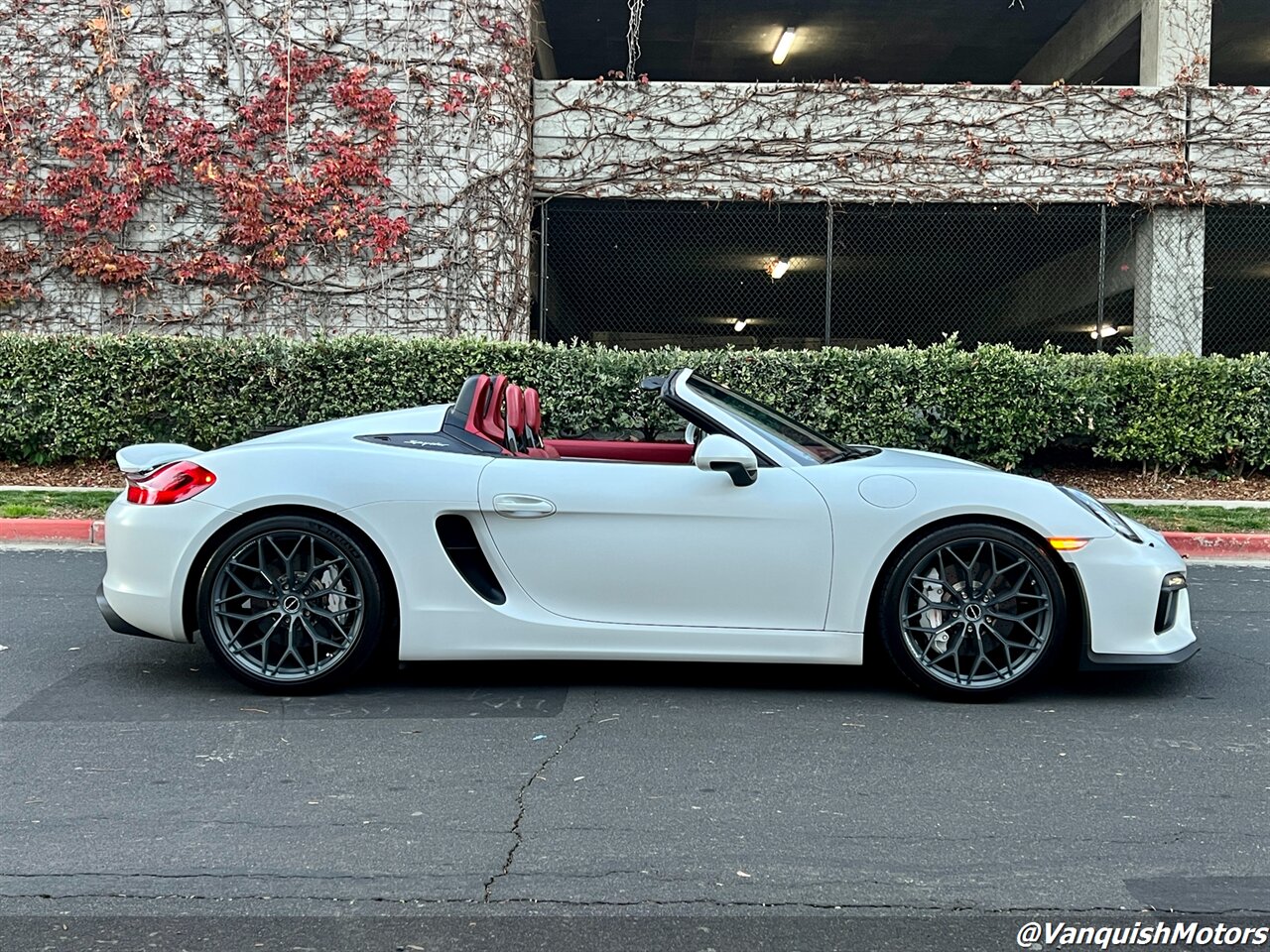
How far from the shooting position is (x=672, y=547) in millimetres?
4438

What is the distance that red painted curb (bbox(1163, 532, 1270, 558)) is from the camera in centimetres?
877

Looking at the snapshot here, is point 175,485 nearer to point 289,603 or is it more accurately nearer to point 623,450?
point 289,603

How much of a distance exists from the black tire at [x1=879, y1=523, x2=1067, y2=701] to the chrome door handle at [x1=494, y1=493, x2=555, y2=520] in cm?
134

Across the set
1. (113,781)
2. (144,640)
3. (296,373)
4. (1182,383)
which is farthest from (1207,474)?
(113,781)

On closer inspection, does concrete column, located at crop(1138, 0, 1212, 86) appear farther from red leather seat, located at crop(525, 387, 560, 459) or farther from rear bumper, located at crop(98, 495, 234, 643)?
rear bumper, located at crop(98, 495, 234, 643)

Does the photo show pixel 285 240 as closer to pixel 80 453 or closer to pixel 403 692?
pixel 80 453

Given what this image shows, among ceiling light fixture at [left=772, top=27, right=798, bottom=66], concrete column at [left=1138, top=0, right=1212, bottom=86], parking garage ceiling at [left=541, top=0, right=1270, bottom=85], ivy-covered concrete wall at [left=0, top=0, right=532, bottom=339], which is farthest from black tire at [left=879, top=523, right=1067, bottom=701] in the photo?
ceiling light fixture at [left=772, top=27, right=798, bottom=66]

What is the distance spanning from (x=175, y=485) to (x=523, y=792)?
202 cm

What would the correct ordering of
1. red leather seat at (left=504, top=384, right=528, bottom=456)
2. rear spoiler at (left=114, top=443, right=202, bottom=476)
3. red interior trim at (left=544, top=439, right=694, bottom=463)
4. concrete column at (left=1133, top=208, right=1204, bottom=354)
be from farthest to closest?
concrete column at (left=1133, top=208, right=1204, bottom=354) < red interior trim at (left=544, top=439, right=694, bottom=463) < red leather seat at (left=504, top=384, right=528, bottom=456) < rear spoiler at (left=114, top=443, right=202, bottom=476)

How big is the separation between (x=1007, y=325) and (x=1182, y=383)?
12.1 metres

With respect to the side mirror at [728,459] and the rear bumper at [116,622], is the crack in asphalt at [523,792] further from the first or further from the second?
the rear bumper at [116,622]

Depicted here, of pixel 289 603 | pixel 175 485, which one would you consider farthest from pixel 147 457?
pixel 289 603

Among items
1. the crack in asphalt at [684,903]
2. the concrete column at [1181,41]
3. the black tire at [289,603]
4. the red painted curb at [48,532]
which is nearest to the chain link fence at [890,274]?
the concrete column at [1181,41]

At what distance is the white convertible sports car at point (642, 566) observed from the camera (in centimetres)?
441
